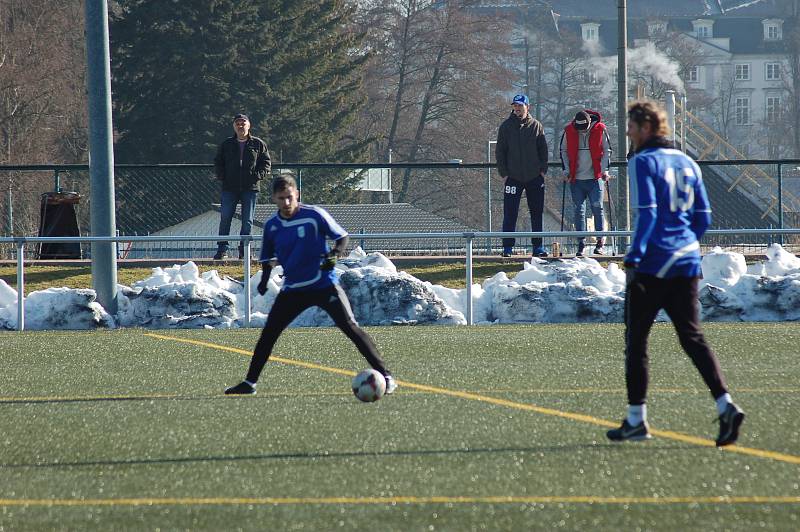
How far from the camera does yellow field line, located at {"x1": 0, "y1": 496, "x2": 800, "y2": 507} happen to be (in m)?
5.37

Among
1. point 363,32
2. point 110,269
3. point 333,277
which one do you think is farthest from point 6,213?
point 363,32

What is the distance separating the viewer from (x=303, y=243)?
336 inches

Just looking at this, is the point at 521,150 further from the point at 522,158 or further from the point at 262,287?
the point at 262,287

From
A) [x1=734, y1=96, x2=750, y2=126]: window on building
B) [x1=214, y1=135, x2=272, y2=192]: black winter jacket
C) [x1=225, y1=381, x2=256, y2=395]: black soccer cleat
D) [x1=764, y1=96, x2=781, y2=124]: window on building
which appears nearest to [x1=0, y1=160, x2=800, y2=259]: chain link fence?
[x1=214, y1=135, x2=272, y2=192]: black winter jacket

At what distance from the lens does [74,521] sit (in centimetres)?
524

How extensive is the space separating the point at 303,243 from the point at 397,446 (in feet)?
7.02

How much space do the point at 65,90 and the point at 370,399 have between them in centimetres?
3659

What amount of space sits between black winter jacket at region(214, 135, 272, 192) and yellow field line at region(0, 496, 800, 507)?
451 inches

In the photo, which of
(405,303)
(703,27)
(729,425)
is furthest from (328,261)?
(703,27)

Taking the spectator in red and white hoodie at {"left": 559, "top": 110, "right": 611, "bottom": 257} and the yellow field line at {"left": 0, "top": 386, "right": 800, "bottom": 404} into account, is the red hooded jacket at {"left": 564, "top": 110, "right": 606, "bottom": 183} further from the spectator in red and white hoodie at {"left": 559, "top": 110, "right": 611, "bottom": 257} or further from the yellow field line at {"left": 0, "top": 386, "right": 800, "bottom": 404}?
the yellow field line at {"left": 0, "top": 386, "right": 800, "bottom": 404}

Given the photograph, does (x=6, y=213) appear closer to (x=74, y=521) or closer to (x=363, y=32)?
(x=74, y=521)

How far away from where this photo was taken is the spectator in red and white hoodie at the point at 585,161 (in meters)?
16.8

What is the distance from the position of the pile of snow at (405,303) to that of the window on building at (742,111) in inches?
3535

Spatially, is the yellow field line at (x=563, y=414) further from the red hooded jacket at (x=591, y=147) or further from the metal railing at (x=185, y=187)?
the metal railing at (x=185, y=187)
